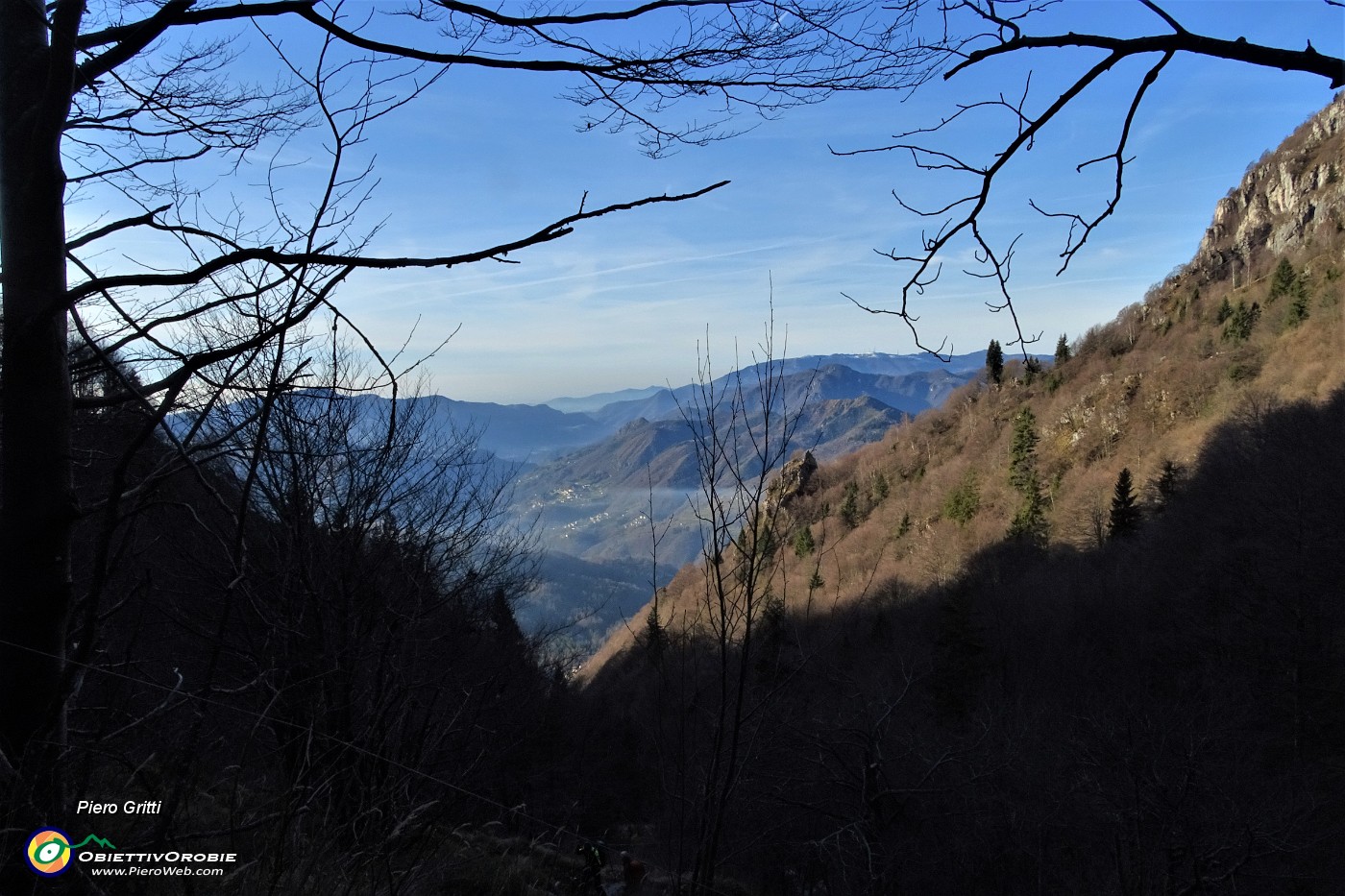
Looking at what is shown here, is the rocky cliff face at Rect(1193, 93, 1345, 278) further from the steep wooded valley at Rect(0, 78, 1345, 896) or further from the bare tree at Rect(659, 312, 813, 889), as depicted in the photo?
the bare tree at Rect(659, 312, 813, 889)

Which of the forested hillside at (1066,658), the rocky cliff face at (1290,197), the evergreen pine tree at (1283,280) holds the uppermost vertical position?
the rocky cliff face at (1290,197)

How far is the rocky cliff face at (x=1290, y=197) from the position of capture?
73.1 metres

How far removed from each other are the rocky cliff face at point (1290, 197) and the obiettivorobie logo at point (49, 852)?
8359 cm

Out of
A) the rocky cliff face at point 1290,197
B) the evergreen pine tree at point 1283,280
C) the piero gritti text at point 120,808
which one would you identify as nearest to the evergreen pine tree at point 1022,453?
the evergreen pine tree at point 1283,280

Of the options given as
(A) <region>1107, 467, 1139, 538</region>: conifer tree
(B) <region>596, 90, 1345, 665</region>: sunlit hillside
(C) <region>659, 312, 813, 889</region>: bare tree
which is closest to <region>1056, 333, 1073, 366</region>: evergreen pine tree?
(B) <region>596, 90, 1345, 665</region>: sunlit hillside

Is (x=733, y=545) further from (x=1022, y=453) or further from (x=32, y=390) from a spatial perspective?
(x=1022, y=453)

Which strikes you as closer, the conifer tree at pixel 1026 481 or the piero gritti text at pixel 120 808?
the piero gritti text at pixel 120 808

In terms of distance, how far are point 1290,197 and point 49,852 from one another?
108257mm

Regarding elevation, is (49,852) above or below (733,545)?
below

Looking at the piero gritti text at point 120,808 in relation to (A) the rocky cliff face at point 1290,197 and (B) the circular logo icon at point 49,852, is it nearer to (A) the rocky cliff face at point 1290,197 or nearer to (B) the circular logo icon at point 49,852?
(B) the circular logo icon at point 49,852

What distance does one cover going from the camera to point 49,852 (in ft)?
5.52

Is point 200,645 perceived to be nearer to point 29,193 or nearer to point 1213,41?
point 29,193

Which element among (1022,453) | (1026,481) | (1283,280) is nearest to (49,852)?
(1026,481)

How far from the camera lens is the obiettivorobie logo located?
1646 millimetres
